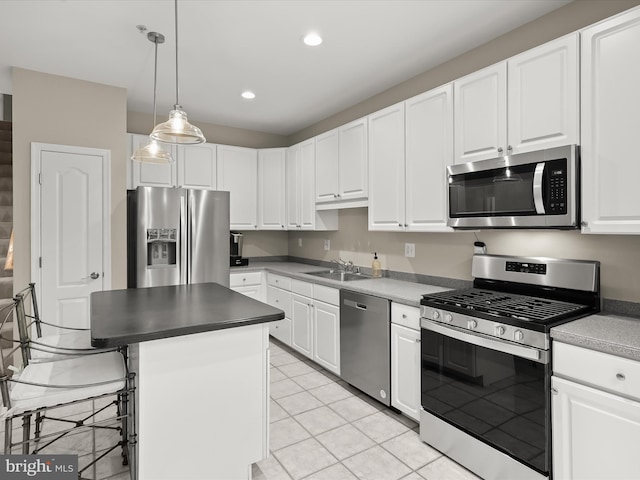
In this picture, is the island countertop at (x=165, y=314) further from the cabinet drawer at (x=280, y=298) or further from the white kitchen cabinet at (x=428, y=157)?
the cabinet drawer at (x=280, y=298)

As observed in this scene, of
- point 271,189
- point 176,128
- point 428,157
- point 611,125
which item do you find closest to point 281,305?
point 271,189

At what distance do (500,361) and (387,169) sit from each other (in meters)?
1.72

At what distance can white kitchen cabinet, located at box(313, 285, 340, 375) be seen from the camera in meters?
3.20

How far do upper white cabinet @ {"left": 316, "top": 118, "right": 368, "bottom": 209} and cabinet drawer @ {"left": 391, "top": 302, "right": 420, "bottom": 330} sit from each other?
1.14 m

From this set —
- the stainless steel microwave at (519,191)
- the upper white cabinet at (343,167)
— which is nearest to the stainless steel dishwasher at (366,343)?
the stainless steel microwave at (519,191)

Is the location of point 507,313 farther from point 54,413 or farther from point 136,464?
point 54,413

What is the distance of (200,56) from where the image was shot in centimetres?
287

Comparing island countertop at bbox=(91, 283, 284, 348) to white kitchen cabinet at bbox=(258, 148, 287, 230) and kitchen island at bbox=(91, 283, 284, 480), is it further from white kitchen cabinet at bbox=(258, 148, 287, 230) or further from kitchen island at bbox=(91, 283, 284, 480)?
white kitchen cabinet at bbox=(258, 148, 287, 230)

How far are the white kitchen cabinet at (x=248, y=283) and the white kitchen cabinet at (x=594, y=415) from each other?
3.24m

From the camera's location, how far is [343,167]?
361 cm

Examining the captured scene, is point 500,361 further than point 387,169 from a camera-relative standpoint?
No

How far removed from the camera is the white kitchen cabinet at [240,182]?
4.52 m

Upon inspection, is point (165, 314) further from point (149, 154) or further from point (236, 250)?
point (236, 250)

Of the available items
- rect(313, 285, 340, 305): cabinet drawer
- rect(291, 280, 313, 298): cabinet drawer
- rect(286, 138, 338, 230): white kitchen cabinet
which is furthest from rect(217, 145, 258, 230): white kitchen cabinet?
rect(313, 285, 340, 305): cabinet drawer
